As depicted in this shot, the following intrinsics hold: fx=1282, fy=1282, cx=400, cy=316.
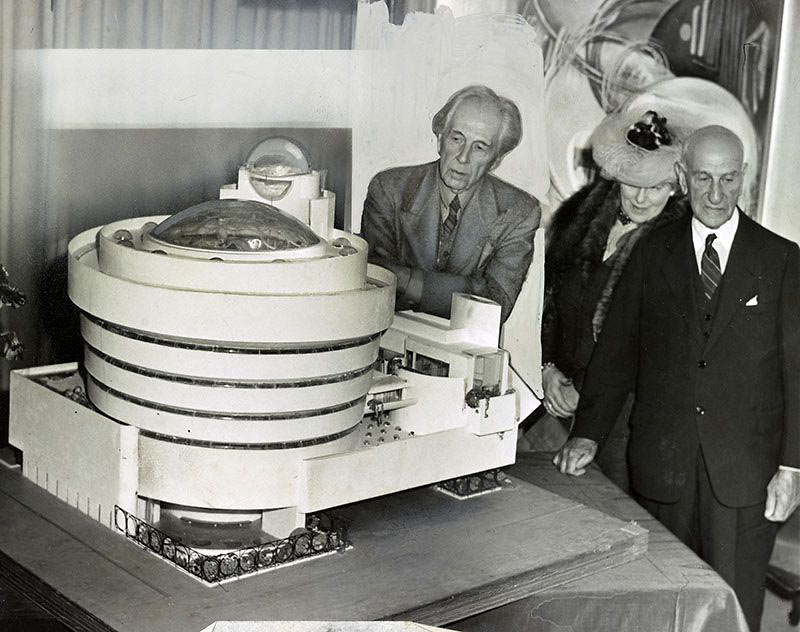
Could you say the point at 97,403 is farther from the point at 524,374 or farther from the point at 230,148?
the point at 524,374

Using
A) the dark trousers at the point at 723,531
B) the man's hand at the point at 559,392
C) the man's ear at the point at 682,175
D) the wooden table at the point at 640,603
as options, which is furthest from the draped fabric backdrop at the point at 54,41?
the dark trousers at the point at 723,531

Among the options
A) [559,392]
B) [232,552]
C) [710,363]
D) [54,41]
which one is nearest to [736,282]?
[710,363]

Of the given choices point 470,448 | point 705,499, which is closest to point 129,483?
point 470,448

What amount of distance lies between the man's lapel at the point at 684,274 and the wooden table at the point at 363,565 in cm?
87

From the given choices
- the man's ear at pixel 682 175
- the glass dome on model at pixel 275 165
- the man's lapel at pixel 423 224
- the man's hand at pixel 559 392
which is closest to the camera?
the glass dome on model at pixel 275 165

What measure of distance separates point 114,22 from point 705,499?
3.07 m

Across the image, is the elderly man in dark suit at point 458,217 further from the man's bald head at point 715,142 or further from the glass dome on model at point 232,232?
the glass dome on model at point 232,232

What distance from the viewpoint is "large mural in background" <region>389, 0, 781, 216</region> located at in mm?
5281

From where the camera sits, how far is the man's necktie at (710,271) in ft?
17.0

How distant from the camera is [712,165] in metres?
5.28

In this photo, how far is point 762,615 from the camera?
5.62 meters

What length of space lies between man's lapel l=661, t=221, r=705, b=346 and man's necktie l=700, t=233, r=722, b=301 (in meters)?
0.04

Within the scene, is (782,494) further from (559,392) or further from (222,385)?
(222,385)

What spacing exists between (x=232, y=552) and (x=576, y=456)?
1.90 meters
